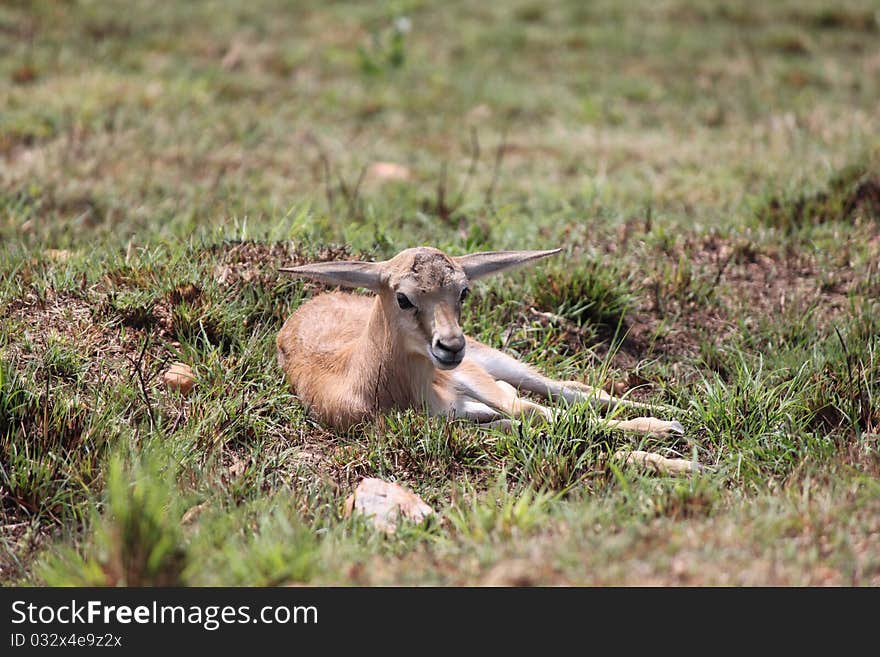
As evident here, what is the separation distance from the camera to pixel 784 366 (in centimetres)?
498

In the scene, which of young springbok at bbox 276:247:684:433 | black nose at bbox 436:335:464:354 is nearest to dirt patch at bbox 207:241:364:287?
young springbok at bbox 276:247:684:433

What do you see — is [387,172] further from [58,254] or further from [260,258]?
[58,254]

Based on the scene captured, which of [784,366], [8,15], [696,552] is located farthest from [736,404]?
[8,15]

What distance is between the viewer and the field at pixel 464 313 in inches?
136

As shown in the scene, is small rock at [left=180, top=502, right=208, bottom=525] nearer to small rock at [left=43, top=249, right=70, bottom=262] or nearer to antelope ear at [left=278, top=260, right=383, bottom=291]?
antelope ear at [left=278, top=260, right=383, bottom=291]

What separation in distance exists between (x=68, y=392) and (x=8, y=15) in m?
7.72

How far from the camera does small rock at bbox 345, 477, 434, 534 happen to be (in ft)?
12.7

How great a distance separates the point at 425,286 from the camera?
4348 mm

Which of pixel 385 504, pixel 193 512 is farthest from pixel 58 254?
pixel 385 504

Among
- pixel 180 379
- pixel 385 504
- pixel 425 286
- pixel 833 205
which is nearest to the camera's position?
pixel 385 504

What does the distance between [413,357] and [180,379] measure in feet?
3.47

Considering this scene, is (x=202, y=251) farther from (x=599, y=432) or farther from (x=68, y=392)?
(x=599, y=432)

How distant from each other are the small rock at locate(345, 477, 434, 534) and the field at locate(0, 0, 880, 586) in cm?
9

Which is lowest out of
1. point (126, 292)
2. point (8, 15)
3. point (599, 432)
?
point (599, 432)
